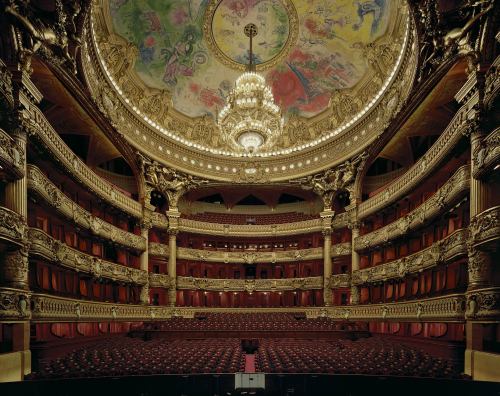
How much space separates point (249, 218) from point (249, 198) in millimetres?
1714

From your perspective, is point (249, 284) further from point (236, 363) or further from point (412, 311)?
point (236, 363)

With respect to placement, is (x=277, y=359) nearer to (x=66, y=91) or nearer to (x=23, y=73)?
(x=23, y=73)

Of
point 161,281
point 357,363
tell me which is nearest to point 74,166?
point 161,281

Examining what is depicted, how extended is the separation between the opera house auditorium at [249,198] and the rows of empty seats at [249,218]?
0.45ft

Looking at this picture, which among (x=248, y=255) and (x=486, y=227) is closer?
(x=486, y=227)

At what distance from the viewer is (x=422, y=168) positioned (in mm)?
14531

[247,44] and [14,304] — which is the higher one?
[247,44]

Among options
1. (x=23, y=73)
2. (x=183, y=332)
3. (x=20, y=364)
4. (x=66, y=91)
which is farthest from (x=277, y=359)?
(x=66, y=91)

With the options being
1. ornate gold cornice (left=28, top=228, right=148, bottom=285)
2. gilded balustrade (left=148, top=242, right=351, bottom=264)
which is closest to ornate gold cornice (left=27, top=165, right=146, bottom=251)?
ornate gold cornice (left=28, top=228, right=148, bottom=285)

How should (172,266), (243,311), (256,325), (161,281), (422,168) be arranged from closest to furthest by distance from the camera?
(422,168), (256,325), (161,281), (172,266), (243,311)

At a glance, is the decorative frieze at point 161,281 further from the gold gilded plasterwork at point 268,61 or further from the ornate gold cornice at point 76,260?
the gold gilded plasterwork at point 268,61

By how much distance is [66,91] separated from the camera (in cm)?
1305

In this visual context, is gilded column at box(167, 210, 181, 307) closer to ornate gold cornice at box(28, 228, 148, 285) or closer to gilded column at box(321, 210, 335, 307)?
ornate gold cornice at box(28, 228, 148, 285)

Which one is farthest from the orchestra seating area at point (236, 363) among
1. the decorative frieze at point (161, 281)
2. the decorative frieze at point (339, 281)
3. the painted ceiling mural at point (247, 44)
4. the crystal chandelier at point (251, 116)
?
the painted ceiling mural at point (247, 44)
